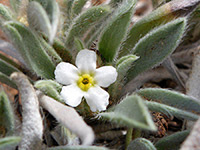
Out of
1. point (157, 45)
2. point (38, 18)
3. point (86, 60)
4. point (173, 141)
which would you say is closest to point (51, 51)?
point (86, 60)

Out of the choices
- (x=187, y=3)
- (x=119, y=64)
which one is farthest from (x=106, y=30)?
(x=187, y=3)

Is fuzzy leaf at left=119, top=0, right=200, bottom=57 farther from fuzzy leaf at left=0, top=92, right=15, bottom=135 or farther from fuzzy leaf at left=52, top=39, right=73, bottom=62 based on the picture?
fuzzy leaf at left=0, top=92, right=15, bottom=135

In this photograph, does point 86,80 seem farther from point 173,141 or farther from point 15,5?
point 15,5

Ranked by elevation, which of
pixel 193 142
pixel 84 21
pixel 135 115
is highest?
pixel 84 21

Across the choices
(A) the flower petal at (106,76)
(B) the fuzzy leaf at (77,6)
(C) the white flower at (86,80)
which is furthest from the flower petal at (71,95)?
(B) the fuzzy leaf at (77,6)

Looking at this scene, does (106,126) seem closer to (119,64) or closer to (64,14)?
(119,64)

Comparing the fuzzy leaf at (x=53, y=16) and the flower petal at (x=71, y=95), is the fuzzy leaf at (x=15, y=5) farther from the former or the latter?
the flower petal at (x=71, y=95)

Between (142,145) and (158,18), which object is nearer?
(142,145)
